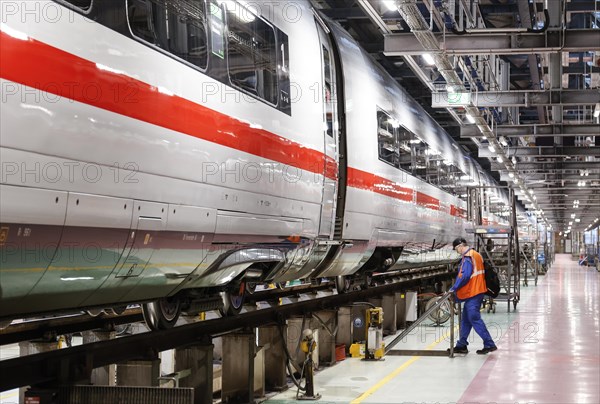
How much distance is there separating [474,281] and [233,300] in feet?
13.4

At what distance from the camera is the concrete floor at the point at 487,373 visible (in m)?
8.18

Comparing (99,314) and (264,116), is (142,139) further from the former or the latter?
(99,314)

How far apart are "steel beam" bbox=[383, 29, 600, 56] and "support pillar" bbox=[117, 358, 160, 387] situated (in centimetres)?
711

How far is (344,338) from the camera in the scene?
11.5m

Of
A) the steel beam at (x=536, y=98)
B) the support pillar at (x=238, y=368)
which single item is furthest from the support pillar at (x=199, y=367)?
the steel beam at (x=536, y=98)

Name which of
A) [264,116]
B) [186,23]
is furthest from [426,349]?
[186,23]

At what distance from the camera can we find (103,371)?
728 cm

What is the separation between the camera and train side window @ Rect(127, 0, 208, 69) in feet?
16.4

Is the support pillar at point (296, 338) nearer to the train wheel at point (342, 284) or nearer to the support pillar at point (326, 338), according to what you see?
the support pillar at point (326, 338)

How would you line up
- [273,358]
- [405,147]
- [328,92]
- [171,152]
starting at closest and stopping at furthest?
1. [171,152]
2. [328,92]
3. [273,358]
4. [405,147]

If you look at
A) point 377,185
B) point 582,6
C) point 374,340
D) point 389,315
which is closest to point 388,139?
point 377,185

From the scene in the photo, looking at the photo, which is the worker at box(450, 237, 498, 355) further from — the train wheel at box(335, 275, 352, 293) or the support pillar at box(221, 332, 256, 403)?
the support pillar at box(221, 332, 256, 403)

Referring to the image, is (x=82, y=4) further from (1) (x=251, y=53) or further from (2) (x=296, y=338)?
(2) (x=296, y=338)

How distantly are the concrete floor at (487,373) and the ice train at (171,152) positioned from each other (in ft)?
4.34
